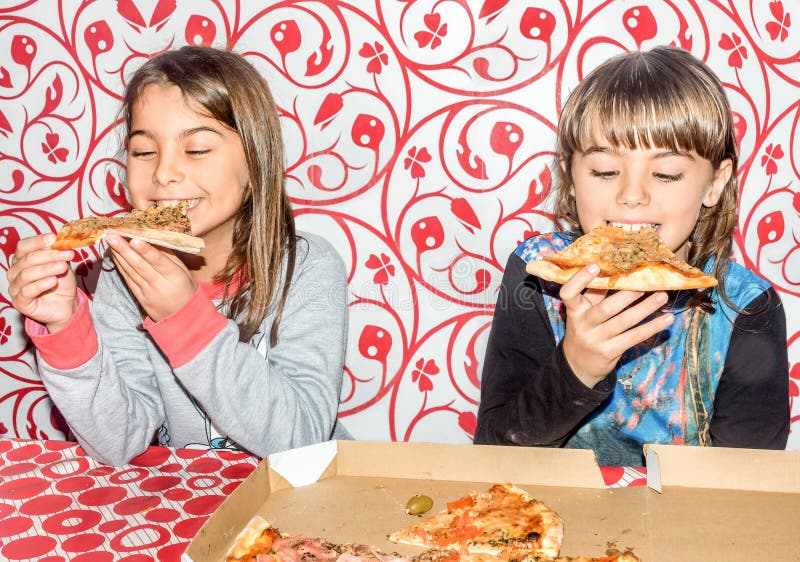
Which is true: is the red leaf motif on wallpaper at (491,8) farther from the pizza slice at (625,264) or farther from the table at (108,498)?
the table at (108,498)

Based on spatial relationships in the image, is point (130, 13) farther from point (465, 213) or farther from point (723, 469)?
point (723, 469)

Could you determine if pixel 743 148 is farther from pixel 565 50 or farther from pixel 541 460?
pixel 541 460

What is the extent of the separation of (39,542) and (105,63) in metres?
1.87

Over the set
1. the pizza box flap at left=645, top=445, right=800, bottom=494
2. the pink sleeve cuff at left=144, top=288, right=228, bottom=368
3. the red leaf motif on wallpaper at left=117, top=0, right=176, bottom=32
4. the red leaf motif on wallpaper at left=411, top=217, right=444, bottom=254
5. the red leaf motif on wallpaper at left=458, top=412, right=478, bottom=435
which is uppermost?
the red leaf motif on wallpaper at left=117, top=0, right=176, bottom=32

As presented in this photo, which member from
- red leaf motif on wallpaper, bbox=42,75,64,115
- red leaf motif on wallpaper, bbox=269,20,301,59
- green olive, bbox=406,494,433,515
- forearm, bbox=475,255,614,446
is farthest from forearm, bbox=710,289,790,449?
red leaf motif on wallpaper, bbox=42,75,64,115

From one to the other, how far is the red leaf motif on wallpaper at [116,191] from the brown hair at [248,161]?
0.53m

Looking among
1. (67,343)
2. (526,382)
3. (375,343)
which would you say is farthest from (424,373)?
(67,343)

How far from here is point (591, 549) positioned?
140cm

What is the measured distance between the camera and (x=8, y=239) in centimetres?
291

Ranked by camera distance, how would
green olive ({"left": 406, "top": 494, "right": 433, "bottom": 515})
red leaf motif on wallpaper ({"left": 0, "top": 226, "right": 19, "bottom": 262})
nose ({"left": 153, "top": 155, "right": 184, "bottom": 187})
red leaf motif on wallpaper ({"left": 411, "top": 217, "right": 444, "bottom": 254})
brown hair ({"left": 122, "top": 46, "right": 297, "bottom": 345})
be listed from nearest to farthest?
green olive ({"left": 406, "top": 494, "right": 433, "bottom": 515})
nose ({"left": 153, "top": 155, "right": 184, "bottom": 187})
brown hair ({"left": 122, "top": 46, "right": 297, "bottom": 345})
red leaf motif on wallpaper ({"left": 411, "top": 217, "right": 444, "bottom": 254})
red leaf motif on wallpaper ({"left": 0, "top": 226, "right": 19, "bottom": 262})

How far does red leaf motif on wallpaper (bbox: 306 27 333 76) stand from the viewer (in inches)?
102

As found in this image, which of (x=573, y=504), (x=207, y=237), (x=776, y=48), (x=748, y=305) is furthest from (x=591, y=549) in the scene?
(x=776, y=48)

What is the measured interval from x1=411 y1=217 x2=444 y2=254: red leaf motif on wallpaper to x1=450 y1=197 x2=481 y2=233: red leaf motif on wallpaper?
0.07m

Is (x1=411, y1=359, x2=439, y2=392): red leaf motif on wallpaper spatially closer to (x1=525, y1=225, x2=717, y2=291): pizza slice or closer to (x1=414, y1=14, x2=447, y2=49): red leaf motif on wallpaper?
(x1=525, y1=225, x2=717, y2=291): pizza slice
